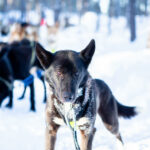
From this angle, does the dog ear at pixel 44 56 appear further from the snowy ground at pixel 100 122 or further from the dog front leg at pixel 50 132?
the snowy ground at pixel 100 122

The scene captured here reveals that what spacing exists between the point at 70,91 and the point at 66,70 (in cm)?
18

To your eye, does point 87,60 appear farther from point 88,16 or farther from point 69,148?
point 88,16

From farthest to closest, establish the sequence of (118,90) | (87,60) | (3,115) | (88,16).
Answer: (88,16), (118,90), (3,115), (87,60)

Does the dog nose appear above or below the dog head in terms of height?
below

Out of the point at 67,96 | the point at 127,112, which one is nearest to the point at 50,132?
the point at 67,96

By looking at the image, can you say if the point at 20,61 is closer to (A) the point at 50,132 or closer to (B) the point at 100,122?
(B) the point at 100,122

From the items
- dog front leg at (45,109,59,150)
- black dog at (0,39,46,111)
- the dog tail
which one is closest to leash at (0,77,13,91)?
black dog at (0,39,46,111)

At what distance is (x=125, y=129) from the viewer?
16.8 feet

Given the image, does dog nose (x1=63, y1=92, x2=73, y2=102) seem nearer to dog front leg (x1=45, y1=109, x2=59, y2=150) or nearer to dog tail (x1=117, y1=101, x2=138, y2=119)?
dog front leg (x1=45, y1=109, x2=59, y2=150)

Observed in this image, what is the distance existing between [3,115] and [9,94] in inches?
30.8

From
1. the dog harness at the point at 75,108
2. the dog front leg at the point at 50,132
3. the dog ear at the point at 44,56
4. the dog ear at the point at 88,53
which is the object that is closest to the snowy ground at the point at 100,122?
the dog front leg at the point at 50,132

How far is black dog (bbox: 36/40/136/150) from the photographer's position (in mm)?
2573

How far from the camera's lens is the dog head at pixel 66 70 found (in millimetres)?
2545

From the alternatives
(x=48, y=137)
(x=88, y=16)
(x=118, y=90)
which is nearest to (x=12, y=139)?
(x=48, y=137)
